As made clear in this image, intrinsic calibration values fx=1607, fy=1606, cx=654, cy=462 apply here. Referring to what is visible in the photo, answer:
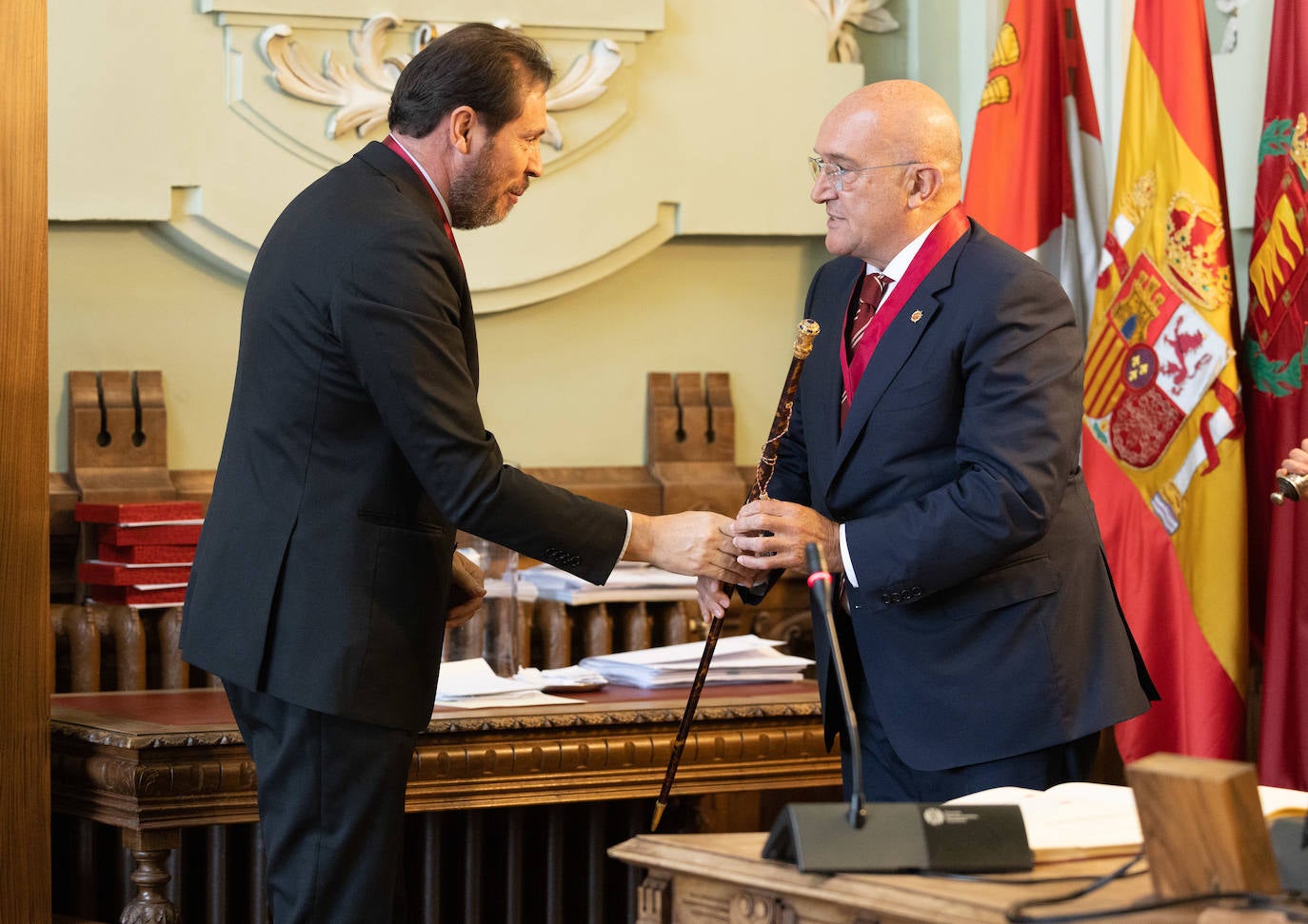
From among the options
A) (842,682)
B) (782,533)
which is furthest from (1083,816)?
(782,533)

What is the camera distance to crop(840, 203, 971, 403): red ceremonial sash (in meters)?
2.48

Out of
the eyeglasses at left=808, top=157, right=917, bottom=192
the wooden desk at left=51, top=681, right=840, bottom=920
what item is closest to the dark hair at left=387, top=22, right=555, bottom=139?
the eyeglasses at left=808, top=157, right=917, bottom=192

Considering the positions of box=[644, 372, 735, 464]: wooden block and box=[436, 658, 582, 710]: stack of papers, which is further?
box=[644, 372, 735, 464]: wooden block

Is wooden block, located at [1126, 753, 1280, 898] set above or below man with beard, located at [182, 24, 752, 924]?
below

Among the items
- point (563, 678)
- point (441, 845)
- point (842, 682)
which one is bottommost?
point (441, 845)

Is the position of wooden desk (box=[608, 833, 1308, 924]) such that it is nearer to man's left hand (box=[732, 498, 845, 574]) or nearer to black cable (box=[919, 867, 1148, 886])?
black cable (box=[919, 867, 1148, 886])

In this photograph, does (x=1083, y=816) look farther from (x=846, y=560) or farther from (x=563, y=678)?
(x=563, y=678)

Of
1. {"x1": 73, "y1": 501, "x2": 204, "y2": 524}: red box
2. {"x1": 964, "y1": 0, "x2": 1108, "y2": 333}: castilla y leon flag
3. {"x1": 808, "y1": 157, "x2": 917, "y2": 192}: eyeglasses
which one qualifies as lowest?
{"x1": 73, "y1": 501, "x2": 204, "y2": 524}: red box

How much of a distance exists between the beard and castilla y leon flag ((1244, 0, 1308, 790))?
65.8 inches

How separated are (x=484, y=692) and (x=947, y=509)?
3.87 feet

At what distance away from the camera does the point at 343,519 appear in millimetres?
2201

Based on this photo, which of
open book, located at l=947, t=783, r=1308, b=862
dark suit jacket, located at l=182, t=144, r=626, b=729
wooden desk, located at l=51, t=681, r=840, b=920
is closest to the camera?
open book, located at l=947, t=783, r=1308, b=862

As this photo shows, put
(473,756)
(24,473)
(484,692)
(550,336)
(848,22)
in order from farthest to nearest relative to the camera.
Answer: (848,22)
(550,336)
(484,692)
(473,756)
(24,473)

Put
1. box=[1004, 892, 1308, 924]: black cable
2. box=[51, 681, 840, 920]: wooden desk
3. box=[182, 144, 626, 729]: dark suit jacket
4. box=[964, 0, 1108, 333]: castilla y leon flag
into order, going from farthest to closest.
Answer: box=[964, 0, 1108, 333]: castilla y leon flag, box=[51, 681, 840, 920]: wooden desk, box=[182, 144, 626, 729]: dark suit jacket, box=[1004, 892, 1308, 924]: black cable
